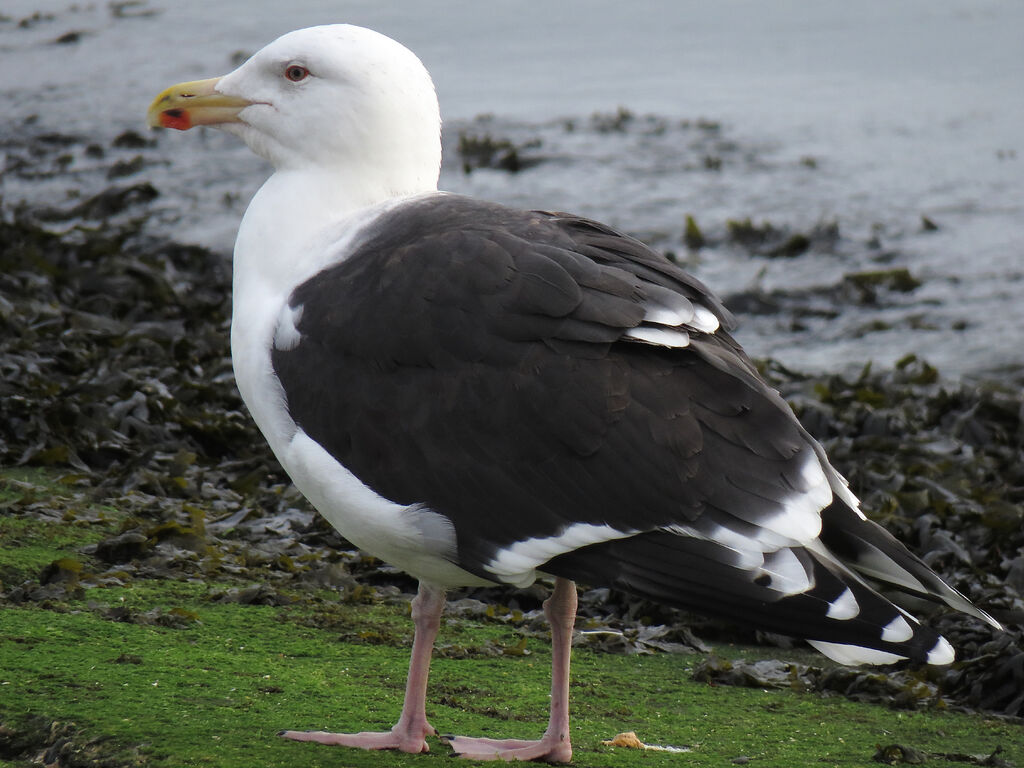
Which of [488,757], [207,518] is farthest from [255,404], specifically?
[207,518]

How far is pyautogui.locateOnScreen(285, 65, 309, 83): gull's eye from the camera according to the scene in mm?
4285

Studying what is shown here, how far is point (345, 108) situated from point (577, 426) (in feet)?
4.68

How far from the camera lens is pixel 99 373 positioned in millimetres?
6637

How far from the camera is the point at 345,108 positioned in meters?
4.17

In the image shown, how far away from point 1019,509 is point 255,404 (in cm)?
383

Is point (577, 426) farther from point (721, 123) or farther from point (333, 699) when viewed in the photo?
point (721, 123)

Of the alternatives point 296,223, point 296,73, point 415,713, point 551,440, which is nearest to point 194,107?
point 296,73

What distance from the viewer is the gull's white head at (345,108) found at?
4176 mm

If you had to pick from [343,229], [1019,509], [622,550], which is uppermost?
[343,229]

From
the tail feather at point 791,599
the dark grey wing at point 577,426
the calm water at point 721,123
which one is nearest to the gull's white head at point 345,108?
the dark grey wing at point 577,426

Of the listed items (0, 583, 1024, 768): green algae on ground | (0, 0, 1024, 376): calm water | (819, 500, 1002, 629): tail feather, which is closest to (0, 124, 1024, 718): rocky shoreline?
(0, 583, 1024, 768): green algae on ground

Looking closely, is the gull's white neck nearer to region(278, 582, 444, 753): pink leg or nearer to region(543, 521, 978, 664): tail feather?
region(278, 582, 444, 753): pink leg

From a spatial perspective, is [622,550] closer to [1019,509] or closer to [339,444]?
[339,444]

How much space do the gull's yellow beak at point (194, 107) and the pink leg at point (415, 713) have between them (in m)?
1.69
